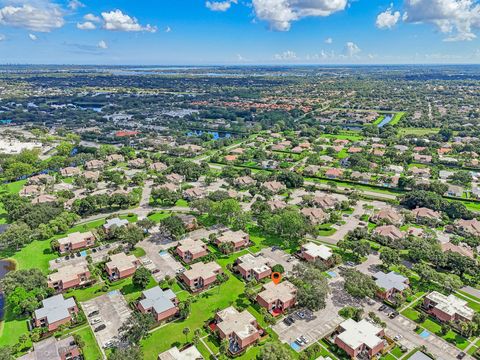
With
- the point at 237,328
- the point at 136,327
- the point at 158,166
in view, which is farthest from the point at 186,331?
the point at 158,166

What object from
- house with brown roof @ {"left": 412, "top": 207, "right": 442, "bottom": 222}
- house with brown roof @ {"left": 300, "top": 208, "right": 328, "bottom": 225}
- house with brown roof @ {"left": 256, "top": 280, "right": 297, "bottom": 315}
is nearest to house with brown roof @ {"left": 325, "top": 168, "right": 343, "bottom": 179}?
house with brown roof @ {"left": 300, "top": 208, "right": 328, "bottom": 225}

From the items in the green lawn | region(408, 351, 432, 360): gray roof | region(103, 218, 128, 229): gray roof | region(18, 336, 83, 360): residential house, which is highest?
region(103, 218, 128, 229): gray roof

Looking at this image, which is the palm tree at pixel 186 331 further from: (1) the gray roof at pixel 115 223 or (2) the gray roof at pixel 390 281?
(1) the gray roof at pixel 115 223

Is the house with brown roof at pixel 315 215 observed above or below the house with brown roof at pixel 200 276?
above

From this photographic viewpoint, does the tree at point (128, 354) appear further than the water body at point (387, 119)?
No

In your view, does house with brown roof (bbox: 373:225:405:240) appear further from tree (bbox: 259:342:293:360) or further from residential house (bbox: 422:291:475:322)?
tree (bbox: 259:342:293:360)

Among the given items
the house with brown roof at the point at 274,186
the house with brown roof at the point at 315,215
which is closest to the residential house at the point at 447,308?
the house with brown roof at the point at 315,215
